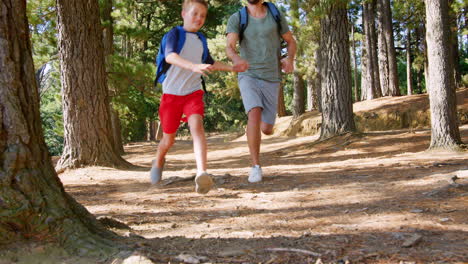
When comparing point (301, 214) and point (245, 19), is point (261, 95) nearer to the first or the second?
point (245, 19)

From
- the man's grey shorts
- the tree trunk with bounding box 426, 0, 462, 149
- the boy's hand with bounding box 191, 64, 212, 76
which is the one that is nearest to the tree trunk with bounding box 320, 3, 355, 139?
the tree trunk with bounding box 426, 0, 462, 149

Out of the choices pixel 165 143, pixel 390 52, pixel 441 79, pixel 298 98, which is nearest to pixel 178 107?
pixel 165 143

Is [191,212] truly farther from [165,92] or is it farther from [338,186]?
[338,186]

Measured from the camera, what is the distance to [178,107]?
3959 mm

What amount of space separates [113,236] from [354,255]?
1265 millimetres

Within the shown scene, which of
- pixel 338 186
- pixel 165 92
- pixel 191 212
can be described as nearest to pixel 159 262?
pixel 191 212

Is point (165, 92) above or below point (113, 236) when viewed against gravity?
above

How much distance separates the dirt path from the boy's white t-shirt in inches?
40.1

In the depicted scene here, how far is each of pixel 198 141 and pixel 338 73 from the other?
6344mm

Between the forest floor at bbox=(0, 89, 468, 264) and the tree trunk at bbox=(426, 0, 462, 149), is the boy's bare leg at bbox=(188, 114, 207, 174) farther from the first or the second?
the tree trunk at bbox=(426, 0, 462, 149)

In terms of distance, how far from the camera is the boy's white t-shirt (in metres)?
3.85

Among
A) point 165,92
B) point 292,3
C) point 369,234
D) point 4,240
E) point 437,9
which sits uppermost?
point 292,3

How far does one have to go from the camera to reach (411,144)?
827cm

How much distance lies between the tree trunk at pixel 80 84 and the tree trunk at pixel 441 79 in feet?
17.6
